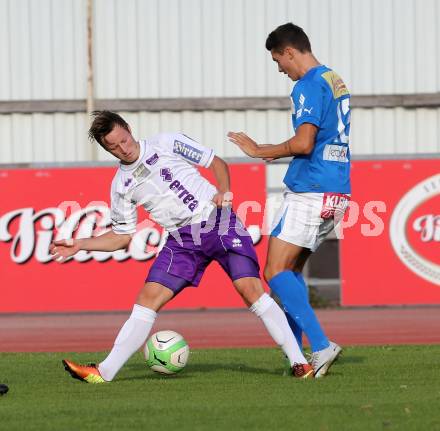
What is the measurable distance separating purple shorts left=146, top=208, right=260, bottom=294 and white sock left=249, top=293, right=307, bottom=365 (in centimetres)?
21

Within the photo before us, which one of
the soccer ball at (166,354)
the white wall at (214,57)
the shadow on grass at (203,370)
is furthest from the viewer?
the white wall at (214,57)

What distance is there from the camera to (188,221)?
886 cm

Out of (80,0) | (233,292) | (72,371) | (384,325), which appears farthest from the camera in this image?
(80,0)

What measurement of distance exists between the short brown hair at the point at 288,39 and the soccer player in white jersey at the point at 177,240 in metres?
0.87

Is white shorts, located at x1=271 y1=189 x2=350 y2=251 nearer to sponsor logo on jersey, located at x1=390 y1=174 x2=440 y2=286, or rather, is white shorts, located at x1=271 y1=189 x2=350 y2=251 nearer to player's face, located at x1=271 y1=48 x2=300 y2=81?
player's face, located at x1=271 y1=48 x2=300 y2=81

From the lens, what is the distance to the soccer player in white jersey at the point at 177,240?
344 inches

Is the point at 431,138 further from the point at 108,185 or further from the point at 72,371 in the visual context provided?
the point at 72,371

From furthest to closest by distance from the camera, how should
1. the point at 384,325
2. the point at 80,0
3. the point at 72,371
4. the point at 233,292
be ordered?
the point at 80,0 → the point at 233,292 → the point at 384,325 → the point at 72,371

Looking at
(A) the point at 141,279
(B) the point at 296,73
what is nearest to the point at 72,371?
(B) the point at 296,73

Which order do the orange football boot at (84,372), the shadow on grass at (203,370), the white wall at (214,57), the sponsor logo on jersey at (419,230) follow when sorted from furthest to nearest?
the white wall at (214,57) → the sponsor logo on jersey at (419,230) → the shadow on grass at (203,370) → the orange football boot at (84,372)

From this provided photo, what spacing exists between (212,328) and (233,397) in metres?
6.65

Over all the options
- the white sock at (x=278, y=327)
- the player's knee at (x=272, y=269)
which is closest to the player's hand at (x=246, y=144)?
the player's knee at (x=272, y=269)

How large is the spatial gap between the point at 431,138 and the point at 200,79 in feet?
13.4

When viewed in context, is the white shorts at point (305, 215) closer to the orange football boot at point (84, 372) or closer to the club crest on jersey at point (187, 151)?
the club crest on jersey at point (187, 151)
